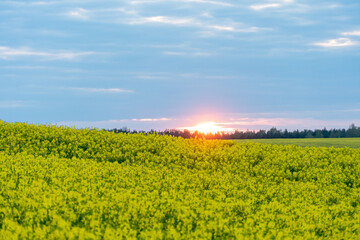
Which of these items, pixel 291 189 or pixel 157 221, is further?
pixel 291 189

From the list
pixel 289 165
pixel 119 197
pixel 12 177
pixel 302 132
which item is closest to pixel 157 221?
pixel 119 197

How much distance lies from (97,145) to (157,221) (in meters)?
8.46

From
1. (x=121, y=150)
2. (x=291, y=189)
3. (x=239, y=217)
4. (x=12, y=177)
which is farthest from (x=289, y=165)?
(x=12, y=177)

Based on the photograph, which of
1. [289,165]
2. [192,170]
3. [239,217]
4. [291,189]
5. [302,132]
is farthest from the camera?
[302,132]

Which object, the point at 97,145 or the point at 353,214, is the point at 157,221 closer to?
the point at 353,214

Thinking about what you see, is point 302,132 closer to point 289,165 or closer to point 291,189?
point 289,165

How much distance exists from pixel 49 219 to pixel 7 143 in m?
9.65

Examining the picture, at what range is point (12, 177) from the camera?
9.02 metres

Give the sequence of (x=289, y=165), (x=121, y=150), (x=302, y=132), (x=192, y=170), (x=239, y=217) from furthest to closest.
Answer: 1. (x=302, y=132)
2. (x=121, y=150)
3. (x=289, y=165)
4. (x=192, y=170)
5. (x=239, y=217)

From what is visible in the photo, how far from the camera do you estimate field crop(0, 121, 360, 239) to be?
5.93 meters

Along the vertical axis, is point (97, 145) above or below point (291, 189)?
above

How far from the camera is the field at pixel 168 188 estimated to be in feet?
19.4

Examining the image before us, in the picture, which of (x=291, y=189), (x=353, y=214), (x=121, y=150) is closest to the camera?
(x=353, y=214)

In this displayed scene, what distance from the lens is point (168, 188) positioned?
9.03 m
